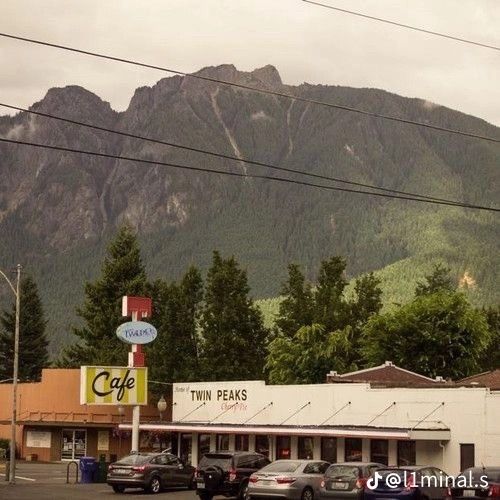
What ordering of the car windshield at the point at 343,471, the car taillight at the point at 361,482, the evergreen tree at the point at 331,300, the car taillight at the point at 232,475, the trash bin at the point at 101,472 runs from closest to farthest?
the car taillight at the point at 361,482
the car windshield at the point at 343,471
the car taillight at the point at 232,475
the trash bin at the point at 101,472
the evergreen tree at the point at 331,300

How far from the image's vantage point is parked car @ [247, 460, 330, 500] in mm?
37562

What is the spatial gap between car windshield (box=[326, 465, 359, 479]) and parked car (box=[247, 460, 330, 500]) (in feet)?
3.61

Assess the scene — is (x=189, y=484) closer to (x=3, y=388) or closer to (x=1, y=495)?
(x=1, y=495)

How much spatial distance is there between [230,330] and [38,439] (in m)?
16.1

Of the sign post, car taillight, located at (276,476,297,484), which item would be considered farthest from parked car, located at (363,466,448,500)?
the sign post

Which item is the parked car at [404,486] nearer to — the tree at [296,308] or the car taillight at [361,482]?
the car taillight at [361,482]

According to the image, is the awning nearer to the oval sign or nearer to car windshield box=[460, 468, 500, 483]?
the oval sign

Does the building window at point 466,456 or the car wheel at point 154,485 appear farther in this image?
the building window at point 466,456

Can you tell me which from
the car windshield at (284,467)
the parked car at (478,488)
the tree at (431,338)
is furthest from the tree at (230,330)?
the parked car at (478,488)

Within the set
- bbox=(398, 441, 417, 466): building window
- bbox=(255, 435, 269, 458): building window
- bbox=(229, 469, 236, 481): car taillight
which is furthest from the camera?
bbox=(255, 435, 269, 458): building window

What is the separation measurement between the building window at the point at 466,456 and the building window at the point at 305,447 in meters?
8.92

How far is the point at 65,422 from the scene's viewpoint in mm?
80125

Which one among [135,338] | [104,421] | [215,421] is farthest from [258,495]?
[104,421]

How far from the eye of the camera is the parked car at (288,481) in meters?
37.6
